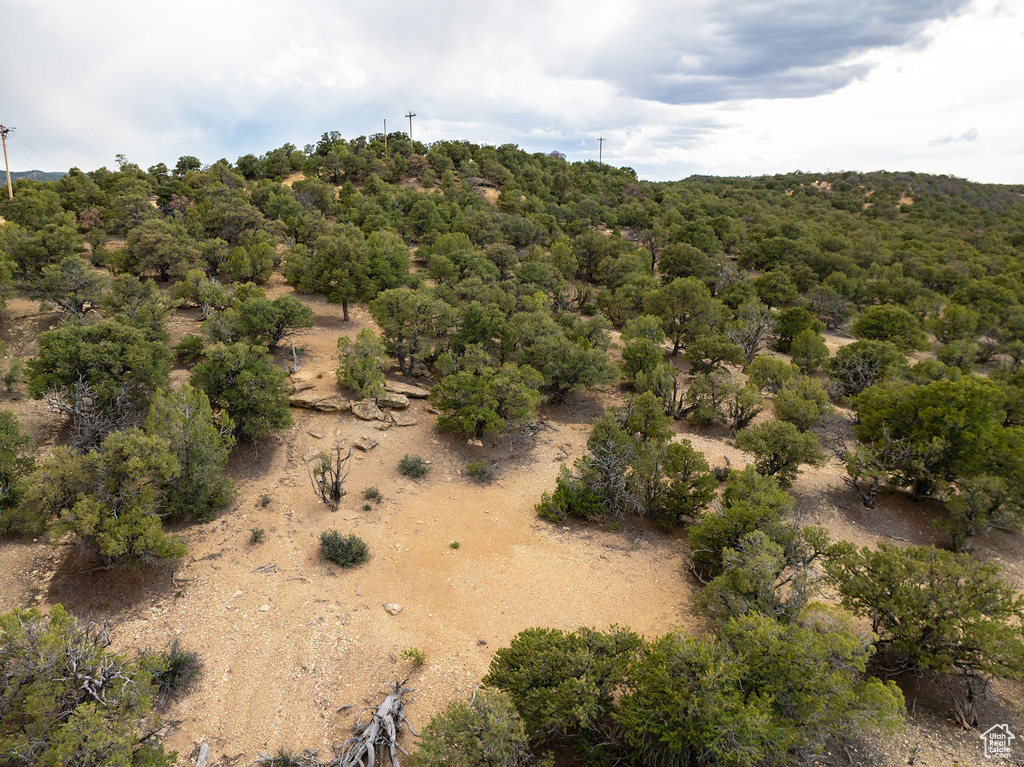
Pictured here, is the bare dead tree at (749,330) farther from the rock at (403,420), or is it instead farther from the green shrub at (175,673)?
the green shrub at (175,673)

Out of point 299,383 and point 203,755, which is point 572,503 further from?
point 299,383

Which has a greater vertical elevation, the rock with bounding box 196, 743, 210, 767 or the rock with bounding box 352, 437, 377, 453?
the rock with bounding box 352, 437, 377, 453

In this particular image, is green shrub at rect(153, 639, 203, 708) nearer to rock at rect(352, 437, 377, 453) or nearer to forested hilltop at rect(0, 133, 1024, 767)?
forested hilltop at rect(0, 133, 1024, 767)

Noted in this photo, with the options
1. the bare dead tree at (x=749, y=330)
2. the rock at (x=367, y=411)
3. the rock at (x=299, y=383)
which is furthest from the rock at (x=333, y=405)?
the bare dead tree at (x=749, y=330)

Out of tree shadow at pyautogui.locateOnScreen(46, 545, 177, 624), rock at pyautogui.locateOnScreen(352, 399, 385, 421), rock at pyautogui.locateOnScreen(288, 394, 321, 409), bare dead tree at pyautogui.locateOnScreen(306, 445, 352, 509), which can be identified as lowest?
tree shadow at pyautogui.locateOnScreen(46, 545, 177, 624)

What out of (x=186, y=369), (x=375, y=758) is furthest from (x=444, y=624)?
(x=186, y=369)

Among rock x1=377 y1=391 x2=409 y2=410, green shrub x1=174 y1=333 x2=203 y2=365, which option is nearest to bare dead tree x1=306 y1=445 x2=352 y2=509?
rock x1=377 y1=391 x2=409 y2=410

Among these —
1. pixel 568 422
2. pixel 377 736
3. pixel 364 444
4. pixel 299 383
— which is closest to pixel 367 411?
pixel 364 444
